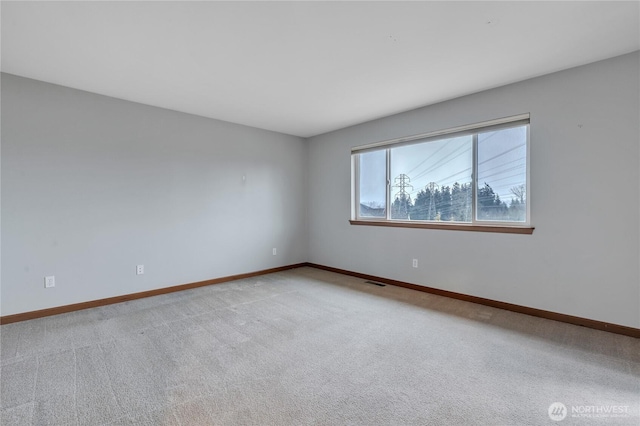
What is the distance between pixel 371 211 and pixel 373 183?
44 cm

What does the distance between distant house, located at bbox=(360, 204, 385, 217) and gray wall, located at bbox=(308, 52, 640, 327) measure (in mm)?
848

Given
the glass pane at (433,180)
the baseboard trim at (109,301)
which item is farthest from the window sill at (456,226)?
the baseboard trim at (109,301)

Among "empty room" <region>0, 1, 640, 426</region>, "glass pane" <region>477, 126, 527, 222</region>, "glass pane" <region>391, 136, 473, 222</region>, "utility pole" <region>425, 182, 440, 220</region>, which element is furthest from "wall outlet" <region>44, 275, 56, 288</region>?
"glass pane" <region>477, 126, 527, 222</region>

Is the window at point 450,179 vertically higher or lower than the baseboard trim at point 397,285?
higher

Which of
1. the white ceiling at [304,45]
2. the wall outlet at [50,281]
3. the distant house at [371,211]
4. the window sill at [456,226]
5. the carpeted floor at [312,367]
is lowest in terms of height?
the carpeted floor at [312,367]

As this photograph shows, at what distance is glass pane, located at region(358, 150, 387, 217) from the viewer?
4391 mm

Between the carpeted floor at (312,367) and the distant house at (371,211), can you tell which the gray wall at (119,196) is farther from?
the distant house at (371,211)

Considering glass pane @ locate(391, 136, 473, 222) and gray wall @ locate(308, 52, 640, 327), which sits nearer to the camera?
gray wall @ locate(308, 52, 640, 327)

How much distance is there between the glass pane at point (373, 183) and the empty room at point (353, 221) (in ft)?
0.13

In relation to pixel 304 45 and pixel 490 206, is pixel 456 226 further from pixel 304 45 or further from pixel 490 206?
pixel 304 45

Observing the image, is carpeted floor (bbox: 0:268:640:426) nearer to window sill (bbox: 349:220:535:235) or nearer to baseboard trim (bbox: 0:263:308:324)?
baseboard trim (bbox: 0:263:308:324)

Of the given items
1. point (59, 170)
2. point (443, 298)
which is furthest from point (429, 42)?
point (59, 170)

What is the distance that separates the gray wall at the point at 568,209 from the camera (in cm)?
245

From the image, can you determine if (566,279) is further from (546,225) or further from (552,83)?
(552,83)
